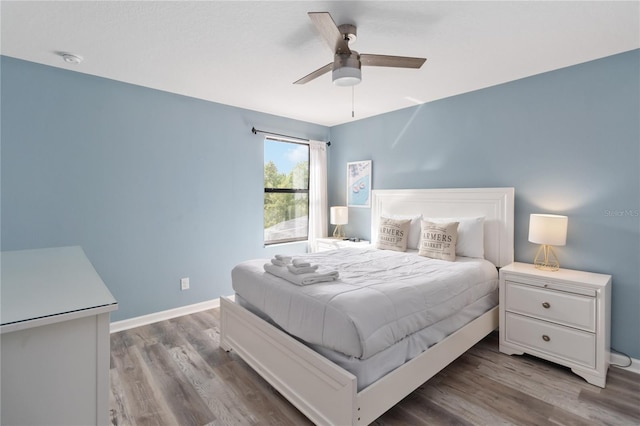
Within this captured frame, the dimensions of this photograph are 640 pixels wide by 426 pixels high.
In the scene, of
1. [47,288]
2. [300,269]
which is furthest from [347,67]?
[47,288]

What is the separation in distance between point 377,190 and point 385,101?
1183 mm

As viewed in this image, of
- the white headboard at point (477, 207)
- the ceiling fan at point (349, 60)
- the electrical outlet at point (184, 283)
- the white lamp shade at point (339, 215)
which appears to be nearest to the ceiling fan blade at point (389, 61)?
the ceiling fan at point (349, 60)

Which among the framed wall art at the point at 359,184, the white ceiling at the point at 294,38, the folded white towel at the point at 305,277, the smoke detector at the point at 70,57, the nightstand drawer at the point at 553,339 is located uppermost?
the white ceiling at the point at 294,38

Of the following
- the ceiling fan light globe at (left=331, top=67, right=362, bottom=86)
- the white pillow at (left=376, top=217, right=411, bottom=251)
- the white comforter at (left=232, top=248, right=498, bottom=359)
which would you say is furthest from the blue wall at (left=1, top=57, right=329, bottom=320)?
the ceiling fan light globe at (left=331, top=67, right=362, bottom=86)

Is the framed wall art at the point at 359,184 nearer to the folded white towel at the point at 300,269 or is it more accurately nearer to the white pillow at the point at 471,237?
the white pillow at the point at 471,237

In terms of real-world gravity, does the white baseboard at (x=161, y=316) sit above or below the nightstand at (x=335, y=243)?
below

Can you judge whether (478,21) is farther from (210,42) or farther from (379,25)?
(210,42)

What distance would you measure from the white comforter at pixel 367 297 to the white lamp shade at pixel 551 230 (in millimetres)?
512

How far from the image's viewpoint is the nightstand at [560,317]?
2276mm

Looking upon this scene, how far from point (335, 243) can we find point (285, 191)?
3.49ft

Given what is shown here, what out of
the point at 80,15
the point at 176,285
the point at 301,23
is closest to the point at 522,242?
the point at 301,23

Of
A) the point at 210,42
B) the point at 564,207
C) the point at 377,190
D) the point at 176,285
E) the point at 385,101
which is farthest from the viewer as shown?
the point at 377,190

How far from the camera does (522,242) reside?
121 inches

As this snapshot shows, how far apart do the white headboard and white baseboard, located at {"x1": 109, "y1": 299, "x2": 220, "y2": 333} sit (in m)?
2.58
